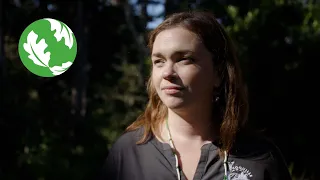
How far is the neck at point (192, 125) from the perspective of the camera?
5.85 ft

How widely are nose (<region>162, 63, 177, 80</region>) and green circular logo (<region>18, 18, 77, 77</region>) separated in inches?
23.7

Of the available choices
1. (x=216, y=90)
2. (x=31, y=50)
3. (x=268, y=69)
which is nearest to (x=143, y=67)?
(x=268, y=69)

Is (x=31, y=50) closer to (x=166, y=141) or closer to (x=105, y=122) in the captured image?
(x=166, y=141)

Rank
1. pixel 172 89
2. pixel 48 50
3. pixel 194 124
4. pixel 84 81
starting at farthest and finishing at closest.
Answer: pixel 84 81 < pixel 48 50 < pixel 194 124 < pixel 172 89

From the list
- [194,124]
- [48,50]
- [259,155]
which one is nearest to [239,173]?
[259,155]

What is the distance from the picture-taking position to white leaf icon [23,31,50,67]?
2.12 metres

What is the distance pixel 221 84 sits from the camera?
6.15 ft

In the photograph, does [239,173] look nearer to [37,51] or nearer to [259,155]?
[259,155]

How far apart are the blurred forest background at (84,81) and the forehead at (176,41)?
1830 mm

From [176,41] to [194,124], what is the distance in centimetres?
28

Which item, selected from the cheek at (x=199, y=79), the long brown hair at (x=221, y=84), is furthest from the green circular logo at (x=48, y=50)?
the cheek at (x=199, y=79)

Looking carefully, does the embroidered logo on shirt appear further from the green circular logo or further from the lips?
the green circular logo

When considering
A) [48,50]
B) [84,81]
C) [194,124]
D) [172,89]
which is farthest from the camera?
[84,81]

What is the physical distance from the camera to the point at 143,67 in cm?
491
